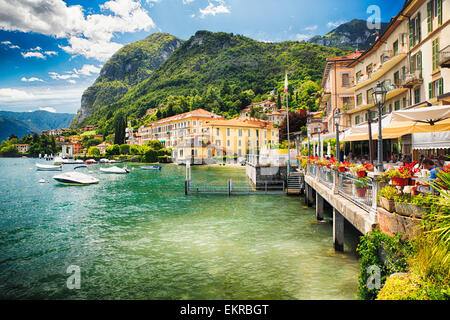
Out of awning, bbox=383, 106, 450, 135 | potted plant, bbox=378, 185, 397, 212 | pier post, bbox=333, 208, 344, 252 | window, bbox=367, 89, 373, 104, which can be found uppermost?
window, bbox=367, 89, 373, 104

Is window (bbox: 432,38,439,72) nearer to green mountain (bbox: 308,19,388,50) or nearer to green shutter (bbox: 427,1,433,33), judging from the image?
green shutter (bbox: 427,1,433,33)

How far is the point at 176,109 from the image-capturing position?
132 m

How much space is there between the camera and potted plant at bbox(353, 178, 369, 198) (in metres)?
8.27

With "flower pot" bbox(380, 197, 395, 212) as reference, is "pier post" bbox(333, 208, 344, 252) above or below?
below

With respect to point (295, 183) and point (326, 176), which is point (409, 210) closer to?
point (326, 176)

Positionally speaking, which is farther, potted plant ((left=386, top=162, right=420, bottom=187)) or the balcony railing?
the balcony railing

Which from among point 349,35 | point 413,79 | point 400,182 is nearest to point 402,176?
point 400,182

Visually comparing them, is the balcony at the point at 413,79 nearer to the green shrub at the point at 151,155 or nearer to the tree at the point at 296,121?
the tree at the point at 296,121

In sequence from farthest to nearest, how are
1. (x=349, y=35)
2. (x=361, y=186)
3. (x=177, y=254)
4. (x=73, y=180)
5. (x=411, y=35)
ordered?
(x=349, y=35)
(x=73, y=180)
(x=411, y=35)
(x=177, y=254)
(x=361, y=186)

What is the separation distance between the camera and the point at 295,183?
96.8ft

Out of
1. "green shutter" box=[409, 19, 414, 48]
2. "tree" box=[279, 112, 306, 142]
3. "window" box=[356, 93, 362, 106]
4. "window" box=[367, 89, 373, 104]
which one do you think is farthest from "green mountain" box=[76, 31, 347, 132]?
"green shutter" box=[409, 19, 414, 48]

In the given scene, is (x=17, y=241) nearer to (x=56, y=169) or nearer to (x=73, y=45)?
(x=73, y=45)

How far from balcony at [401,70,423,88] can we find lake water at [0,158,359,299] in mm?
12171

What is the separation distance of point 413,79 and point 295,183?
1361 centimetres
